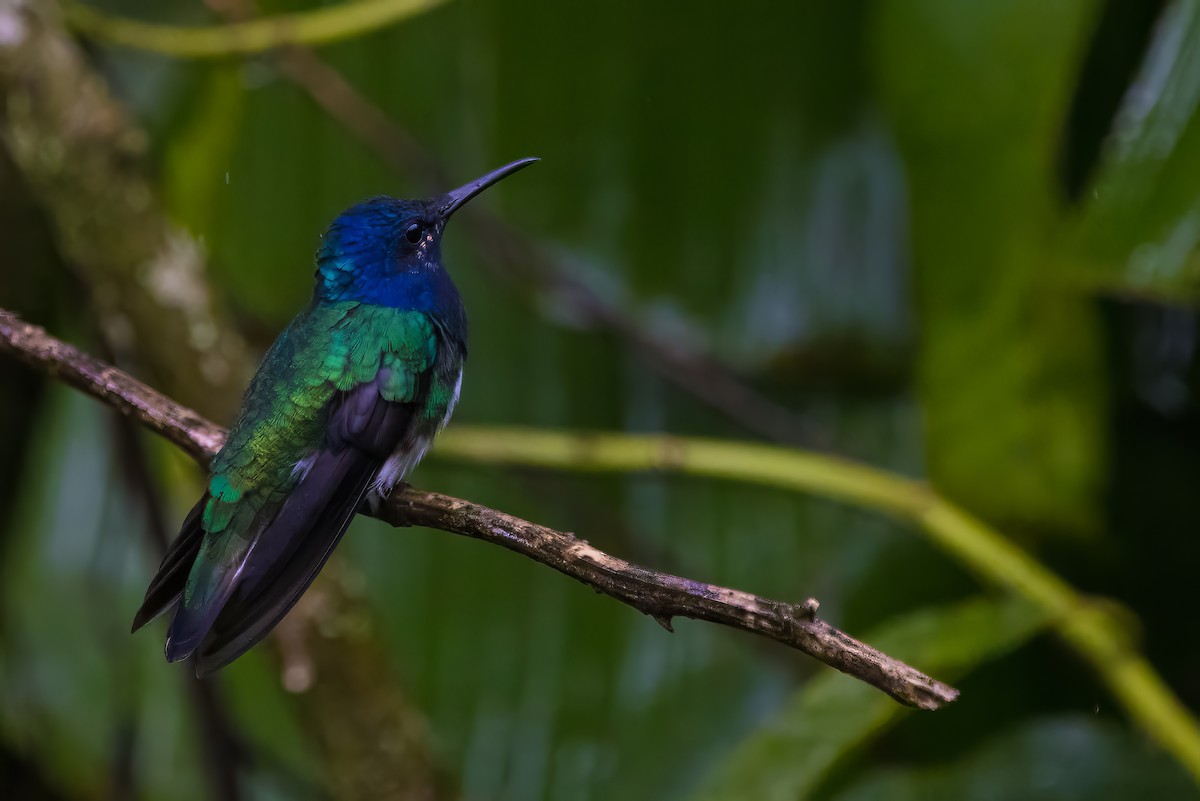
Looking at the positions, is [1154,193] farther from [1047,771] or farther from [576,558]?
[576,558]

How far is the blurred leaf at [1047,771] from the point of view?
1.62m

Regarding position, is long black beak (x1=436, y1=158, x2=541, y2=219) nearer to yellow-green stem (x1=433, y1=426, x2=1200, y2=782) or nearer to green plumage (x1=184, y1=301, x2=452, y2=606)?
green plumage (x1=184, y1=301, x2=452, y2=606)

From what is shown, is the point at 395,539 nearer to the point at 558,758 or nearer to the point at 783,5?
the point at 558,758

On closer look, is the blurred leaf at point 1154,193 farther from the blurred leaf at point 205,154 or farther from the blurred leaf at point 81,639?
the blurred leaf at point 81,639

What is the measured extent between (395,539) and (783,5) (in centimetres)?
113

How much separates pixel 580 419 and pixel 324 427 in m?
1.17

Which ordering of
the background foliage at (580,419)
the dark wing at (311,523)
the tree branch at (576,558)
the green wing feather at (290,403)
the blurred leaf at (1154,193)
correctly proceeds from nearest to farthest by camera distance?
the tree branch at (576,558)
the dark wing at (311,523)
the green wing feather at (290,403)
the blurred leaf at (1154,193)
the background foliage at (580,419)

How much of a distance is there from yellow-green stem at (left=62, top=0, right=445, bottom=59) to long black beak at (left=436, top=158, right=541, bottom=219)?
810 millimetres

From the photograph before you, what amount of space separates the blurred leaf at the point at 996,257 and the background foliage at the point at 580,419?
185 mm

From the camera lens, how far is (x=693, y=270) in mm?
2188

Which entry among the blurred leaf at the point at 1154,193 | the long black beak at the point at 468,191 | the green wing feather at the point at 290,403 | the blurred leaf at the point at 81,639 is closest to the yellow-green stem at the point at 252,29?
the blurred leaf at the point at 81,639

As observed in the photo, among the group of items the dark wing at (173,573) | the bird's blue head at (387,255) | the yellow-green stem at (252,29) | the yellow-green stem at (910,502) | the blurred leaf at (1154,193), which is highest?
the yellow-green stem at (252,29)

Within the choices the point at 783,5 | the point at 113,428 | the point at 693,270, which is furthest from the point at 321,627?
the point at 783,5

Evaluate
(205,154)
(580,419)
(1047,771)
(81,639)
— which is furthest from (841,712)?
(81,639)
